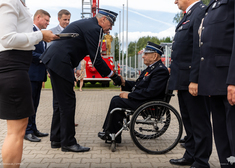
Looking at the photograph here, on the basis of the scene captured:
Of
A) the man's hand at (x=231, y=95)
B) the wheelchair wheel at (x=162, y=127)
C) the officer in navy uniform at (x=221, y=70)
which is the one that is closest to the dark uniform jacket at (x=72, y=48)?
the wheelchair wheel at (x=162, y=127)

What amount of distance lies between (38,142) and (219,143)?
294 cm

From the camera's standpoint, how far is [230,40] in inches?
84.7

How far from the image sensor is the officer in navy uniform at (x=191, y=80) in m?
2.95

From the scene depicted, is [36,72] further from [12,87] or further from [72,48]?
[12,87]

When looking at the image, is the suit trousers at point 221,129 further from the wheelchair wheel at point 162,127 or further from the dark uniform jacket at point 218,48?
the wheelchair wheel at point 162,127

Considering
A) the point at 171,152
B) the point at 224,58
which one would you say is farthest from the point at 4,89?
the point at 171,152

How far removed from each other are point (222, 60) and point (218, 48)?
107 millimetres

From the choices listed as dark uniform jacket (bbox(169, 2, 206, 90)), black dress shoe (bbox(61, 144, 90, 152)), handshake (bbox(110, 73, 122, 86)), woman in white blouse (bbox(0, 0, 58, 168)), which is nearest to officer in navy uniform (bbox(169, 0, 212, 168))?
dark uniform jacket (bbox(169, 2, 206, 90))

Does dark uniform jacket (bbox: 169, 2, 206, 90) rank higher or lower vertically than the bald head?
lower

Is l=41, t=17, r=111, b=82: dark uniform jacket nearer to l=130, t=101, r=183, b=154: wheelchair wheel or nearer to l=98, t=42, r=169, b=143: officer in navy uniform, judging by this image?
l=98, t=42, r=169, b=143: officer in navy uniform

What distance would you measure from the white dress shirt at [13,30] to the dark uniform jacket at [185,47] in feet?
5.35

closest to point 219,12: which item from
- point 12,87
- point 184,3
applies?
point 184,3

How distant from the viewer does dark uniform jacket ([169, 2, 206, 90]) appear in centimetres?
299

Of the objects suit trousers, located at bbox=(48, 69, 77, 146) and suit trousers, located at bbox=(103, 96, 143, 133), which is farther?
suit trousers, located at bbox=(103, 96, 143, 133)
